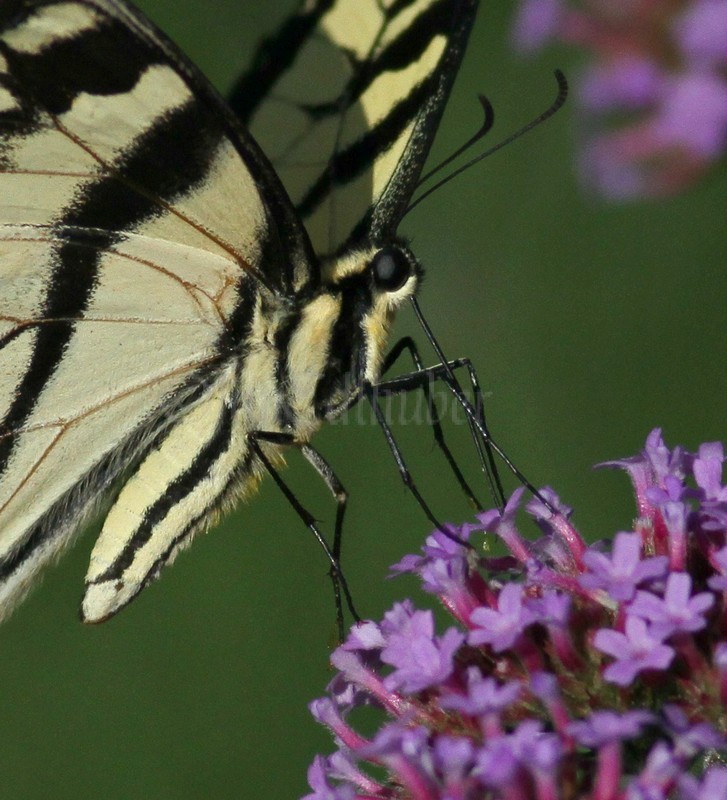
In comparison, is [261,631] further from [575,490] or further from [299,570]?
[575,490]

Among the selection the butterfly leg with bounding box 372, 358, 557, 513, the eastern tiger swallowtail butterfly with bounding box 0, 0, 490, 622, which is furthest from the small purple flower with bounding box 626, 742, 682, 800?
the eastern tiger swallowtail butterfly with bounding box 0, 0, 490, 622

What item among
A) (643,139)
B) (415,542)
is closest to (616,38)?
(643,139)

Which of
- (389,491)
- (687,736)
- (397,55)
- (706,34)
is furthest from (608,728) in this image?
(389,491)

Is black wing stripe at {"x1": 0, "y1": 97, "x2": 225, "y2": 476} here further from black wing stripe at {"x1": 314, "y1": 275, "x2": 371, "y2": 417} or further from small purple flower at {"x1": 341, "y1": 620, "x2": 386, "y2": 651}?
small purple flower at {"x1": 341, "y1": 620, "x2": 386, "y2": 651}

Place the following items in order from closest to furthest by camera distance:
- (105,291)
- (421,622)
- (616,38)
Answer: (421,622), (105,291), (616,38)

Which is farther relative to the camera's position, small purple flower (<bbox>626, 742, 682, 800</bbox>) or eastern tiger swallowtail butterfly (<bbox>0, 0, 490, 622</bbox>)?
eastern tiger swallowtail butterfly (<bbox>0, 0, 490, 622</bbox>)

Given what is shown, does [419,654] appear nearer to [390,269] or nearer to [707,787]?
[707,787]

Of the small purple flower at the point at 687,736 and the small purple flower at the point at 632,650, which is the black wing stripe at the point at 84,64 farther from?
the small purple flower at the point at 687,736
